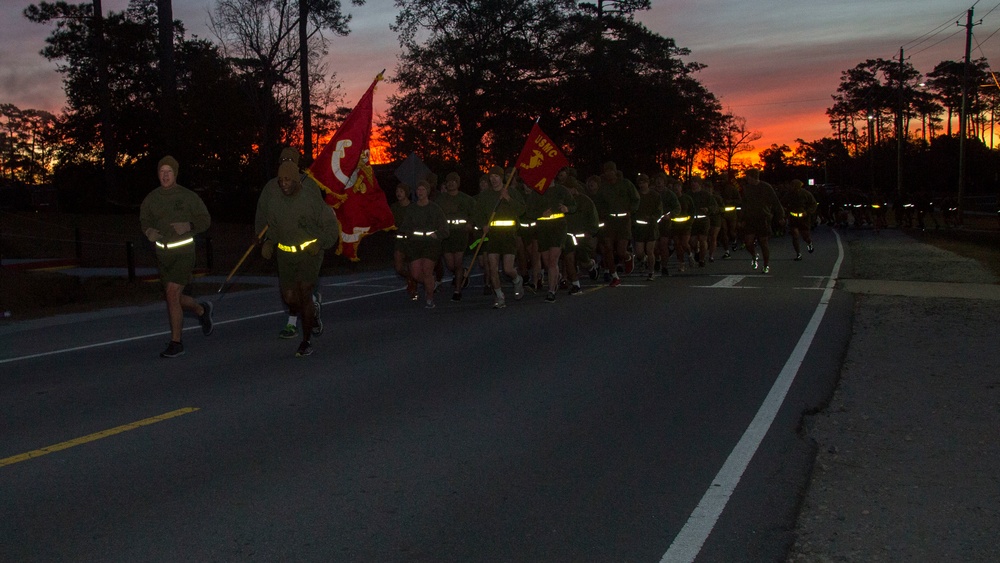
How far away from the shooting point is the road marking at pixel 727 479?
470 centimetres

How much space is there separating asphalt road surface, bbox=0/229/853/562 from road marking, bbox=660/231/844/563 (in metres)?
0.02

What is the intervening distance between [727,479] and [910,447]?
5.12 ft

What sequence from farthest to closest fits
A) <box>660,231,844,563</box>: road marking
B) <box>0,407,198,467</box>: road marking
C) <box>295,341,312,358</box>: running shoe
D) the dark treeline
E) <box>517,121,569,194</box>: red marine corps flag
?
the dark treeline < <box>517,121,569,194</box>: red marine corps flag < <box>295,341,312,358</box>: running shoe < <box>0,407,198,467</box>: road marking < <box>660,231,844,563</box>: road marking

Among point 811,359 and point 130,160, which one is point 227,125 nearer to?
point 130,160

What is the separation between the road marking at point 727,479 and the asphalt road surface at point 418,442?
0.02 meters

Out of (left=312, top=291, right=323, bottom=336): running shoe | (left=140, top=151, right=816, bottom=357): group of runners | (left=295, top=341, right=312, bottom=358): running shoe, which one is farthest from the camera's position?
(left=312, top=291, right=323, bottom=336): running shoe

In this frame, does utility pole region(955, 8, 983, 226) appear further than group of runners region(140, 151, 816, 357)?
Yes

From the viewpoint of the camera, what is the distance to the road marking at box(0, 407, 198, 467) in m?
6.19

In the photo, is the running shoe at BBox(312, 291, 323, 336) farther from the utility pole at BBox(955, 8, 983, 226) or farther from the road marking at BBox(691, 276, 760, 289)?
the utility pole at BBox(955, 8, 983, 226)

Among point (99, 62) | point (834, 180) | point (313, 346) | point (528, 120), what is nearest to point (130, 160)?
point (99, 62)

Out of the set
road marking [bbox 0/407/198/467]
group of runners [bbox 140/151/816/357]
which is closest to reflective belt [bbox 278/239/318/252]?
group of runners [bbox 140/151/816/357]

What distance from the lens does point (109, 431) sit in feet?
22.6

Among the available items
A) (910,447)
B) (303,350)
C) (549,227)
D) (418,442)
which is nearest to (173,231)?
(303,350)

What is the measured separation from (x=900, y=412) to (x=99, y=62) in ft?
149
